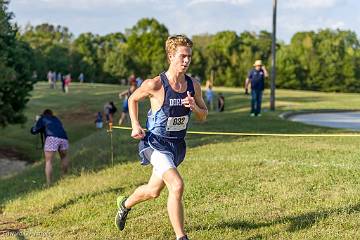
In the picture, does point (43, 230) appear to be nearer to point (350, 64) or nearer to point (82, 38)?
point (350, 64)

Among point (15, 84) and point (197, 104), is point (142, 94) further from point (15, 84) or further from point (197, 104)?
point (15, 84)

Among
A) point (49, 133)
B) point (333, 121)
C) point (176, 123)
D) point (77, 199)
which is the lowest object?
point (77, 199)

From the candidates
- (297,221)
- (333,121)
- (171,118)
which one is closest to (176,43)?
(171,118)

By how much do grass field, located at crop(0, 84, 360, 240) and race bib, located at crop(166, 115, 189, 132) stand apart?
4.10ft

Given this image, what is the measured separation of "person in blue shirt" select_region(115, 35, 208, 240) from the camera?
18.8ft

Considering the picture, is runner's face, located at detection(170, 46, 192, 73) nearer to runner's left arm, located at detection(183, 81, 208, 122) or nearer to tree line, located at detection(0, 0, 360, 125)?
runner's left arm, located at detection(183, 81, 208, 122)

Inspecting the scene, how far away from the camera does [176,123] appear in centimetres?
596

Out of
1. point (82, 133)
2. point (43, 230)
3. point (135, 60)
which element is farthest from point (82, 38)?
point (43, 230)

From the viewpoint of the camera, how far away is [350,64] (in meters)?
87.7

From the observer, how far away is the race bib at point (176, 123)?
A: 19.4 feet

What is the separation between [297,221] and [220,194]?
6.53 feet

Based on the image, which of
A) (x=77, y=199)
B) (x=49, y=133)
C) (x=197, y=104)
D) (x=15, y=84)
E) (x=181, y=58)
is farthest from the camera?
(x=15, y=84)

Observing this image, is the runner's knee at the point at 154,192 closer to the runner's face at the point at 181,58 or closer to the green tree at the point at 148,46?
the runner's face at the point at 181,58

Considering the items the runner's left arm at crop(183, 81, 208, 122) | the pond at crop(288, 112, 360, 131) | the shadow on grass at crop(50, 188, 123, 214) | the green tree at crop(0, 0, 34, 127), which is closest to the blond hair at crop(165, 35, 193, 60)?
the runner's left arm at crop(183, 81, 208, 122)
